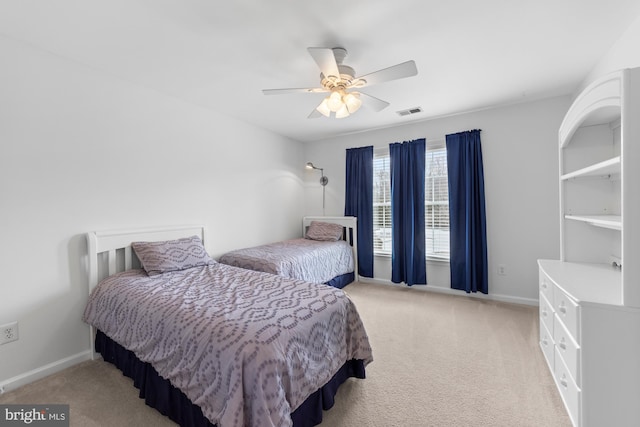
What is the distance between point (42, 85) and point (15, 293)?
1533 millimetres

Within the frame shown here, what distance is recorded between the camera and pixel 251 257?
3107mm

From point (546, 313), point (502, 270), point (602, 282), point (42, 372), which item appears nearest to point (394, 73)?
point (602, 282)

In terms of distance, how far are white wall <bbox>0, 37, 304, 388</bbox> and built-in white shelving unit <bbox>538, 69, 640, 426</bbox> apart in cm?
334

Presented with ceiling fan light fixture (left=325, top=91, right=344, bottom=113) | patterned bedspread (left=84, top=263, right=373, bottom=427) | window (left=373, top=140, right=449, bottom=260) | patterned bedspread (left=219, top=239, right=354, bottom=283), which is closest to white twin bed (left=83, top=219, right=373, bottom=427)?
patterned bedspread (left=84, top=263, right=373, bottom=427)

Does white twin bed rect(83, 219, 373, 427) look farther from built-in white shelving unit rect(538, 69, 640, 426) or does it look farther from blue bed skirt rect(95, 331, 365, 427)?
built-in white shelving unit rect(538, 69, 640, 426)

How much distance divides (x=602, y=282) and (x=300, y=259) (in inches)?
97.6

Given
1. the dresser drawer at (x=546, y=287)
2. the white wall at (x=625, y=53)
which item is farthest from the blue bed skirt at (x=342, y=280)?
the white wall at (x=625, y=53)

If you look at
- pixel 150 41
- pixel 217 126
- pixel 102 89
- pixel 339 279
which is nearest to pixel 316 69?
pixel 150 41

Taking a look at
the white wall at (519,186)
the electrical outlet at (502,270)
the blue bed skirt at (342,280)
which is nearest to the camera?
the white wall at (519,186)

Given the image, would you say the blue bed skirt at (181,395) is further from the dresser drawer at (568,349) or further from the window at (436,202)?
the window at (436,202)

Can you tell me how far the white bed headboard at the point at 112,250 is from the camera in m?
2.25

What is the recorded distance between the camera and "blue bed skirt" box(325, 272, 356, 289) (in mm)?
3809

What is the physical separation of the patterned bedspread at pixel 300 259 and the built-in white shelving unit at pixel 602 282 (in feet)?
7.21

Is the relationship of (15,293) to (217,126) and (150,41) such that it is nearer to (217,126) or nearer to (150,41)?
(150,41)
